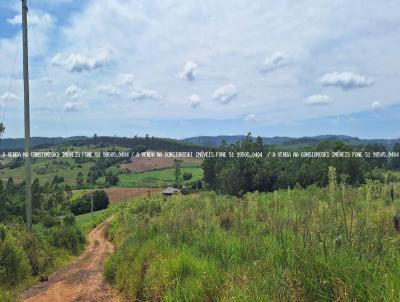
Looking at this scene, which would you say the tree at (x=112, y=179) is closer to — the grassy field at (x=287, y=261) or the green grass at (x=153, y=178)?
the green grass at (x=153, y=178)

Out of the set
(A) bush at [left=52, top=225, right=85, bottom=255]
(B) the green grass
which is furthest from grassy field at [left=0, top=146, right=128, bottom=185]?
(A) bush at [left=52, top=225, right=85, bottom=255]

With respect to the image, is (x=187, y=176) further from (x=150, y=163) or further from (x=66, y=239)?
(x=66, y=239)

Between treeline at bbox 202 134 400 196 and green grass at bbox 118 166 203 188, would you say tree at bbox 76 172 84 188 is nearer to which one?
green grass at bbox 118 166 203 188

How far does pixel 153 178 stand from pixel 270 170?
47.2 metres

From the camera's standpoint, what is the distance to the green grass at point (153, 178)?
412 ft

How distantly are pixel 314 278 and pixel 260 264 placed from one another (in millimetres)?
1754

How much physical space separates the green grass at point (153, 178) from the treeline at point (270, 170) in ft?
49.5

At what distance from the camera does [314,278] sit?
4996mm

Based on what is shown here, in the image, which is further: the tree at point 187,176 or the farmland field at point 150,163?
the farmland field at point 150,163

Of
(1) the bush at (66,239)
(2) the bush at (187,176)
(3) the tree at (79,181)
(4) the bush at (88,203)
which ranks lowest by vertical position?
(4) the bush at (88,203)

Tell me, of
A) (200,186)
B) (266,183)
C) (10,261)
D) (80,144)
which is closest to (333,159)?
(266,183)

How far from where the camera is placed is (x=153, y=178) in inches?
5305

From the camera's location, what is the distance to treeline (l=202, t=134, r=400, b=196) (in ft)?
259

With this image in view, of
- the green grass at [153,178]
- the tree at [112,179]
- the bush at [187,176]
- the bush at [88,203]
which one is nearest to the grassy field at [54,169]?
the tree at [112,179]
